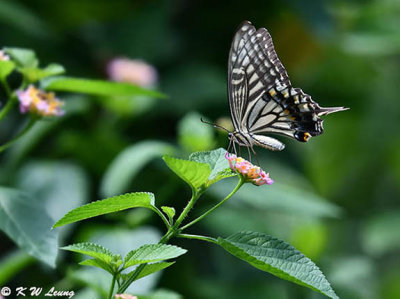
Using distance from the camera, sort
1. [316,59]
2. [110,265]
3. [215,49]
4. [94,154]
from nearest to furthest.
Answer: [110,265] < [94,154] < [215,49] < [316,59]

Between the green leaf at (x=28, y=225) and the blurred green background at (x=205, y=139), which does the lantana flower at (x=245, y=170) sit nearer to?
the green leaf at (x=28, y=225)

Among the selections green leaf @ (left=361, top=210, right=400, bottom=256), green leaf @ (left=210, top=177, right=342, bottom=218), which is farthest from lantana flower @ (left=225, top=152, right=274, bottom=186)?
green leaf @ (left=361, top=210, right=400, bottom=256)

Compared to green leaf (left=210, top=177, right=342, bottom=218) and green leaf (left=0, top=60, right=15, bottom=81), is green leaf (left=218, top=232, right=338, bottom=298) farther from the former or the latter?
green leaf (left=210, top=177, right=342, bottom=218)

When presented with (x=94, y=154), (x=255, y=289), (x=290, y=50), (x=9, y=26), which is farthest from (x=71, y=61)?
(x=255, y=289)

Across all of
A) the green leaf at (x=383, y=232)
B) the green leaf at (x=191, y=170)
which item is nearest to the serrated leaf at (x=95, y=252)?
the green leaf at (x=191, y=170)

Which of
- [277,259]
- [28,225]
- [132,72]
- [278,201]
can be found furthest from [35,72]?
[132,72]

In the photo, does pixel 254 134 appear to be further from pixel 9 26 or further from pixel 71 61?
pixel 9 26
